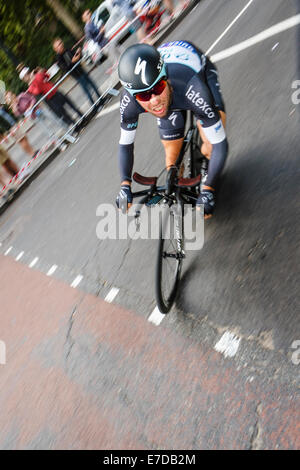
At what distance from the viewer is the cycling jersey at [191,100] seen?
2913 mm

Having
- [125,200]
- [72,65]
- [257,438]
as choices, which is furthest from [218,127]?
[72,65]

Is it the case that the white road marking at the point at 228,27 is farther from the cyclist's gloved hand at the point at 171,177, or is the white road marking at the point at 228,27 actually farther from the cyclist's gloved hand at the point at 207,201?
the cyclist's gloved hand at the point at 207,201

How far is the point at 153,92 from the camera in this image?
2.72 m

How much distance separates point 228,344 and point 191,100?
2.24m

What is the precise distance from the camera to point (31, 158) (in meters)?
10.4

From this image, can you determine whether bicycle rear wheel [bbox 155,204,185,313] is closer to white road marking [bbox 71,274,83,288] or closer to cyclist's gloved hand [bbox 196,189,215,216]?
cyclist's gloved hand [bbox 196,189,215,216]

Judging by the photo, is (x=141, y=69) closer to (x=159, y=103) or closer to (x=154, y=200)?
(x=159, y=103)

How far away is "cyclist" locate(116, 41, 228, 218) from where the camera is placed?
2.62 meters

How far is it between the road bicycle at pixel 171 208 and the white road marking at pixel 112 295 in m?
0.95

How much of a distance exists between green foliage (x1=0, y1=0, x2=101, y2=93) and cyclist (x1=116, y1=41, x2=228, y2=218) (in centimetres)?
2043

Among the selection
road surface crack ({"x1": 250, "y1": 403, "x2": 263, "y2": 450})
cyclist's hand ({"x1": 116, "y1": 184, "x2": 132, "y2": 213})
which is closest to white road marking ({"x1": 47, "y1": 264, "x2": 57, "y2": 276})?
cyclist's hand ({"x1": 116, "y1": 184, "x2": 132, "y2": 213})

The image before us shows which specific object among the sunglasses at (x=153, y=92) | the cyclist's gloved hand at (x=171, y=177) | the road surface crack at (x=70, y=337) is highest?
the sunglasses at (x=153, y=92)

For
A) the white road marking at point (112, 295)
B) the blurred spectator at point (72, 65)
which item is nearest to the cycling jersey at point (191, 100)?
the white road marking at point (112, 295)
